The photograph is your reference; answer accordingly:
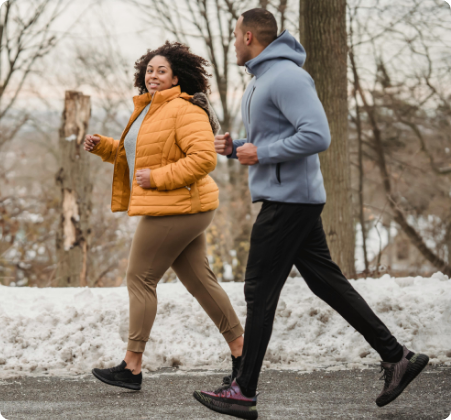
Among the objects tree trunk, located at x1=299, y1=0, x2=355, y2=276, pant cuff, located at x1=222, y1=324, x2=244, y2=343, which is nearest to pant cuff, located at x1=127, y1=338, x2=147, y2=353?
pant cuff, located at x1=222, y1=324, x2=244, y2=343

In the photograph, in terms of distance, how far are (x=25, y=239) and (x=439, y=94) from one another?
1028 centimetres

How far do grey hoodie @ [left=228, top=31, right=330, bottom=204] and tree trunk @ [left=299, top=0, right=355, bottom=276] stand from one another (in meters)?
3.60

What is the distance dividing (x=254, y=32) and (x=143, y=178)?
1098 mm

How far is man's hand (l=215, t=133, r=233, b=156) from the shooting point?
3.07 meters

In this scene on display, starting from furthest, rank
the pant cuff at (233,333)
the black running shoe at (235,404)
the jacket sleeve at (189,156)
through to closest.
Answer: the pant cuff at (233,333), the jacket sleeve at (189,156), the black running shoe at (235,404)

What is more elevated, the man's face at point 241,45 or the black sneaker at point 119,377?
the man's face at point 241,45

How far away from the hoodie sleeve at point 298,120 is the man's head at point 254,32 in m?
0.29

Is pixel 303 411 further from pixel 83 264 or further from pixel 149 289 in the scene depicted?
pixel 83 264

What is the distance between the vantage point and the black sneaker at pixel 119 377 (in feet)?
11.1

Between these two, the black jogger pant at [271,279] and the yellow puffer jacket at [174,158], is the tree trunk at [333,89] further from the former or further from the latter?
the black jogger pant at [271,279]

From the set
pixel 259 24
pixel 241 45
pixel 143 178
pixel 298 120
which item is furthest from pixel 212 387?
pixel 259 24

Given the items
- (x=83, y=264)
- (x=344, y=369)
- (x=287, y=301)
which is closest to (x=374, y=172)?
(x=83, y=264)

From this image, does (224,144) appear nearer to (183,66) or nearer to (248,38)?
(248,38)

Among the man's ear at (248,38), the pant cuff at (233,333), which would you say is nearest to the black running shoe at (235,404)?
the pant cuff at (233,333)
